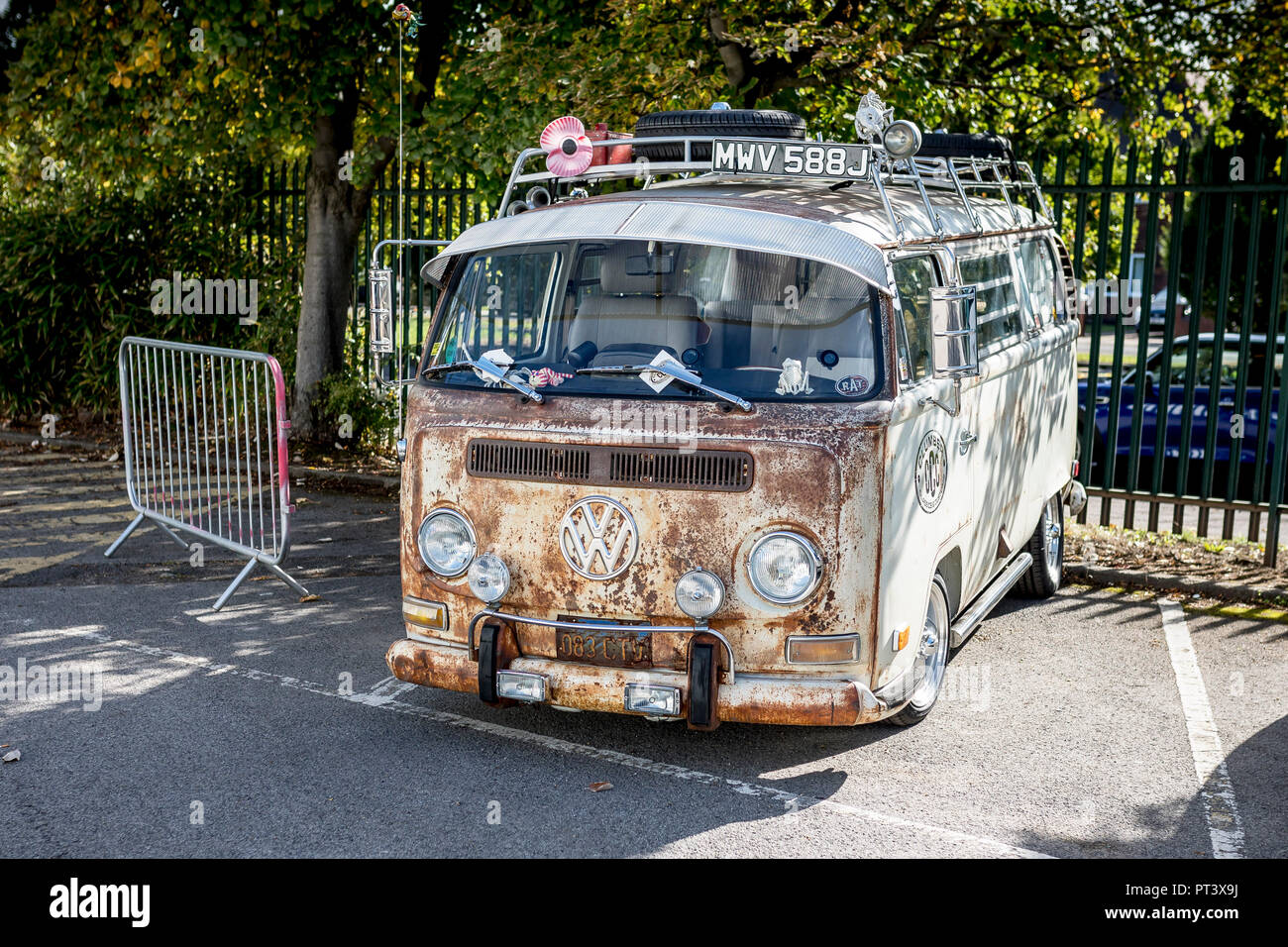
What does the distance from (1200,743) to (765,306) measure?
9.27 ft

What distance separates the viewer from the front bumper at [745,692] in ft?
16.3

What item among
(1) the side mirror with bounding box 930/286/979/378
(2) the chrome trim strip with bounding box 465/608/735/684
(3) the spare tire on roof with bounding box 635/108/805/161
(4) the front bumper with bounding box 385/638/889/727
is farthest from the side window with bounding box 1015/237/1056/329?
(2) the chrome trim strip with bounding box 465/608/735/684

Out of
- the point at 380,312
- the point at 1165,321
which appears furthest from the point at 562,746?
the point at 1165,321

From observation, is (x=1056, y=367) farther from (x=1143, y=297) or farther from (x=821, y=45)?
(x=821, y=45)

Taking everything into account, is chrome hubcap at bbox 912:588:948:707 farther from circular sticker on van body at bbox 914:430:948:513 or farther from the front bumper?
the front bumper

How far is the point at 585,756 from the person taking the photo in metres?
5.50

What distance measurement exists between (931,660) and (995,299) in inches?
78.9

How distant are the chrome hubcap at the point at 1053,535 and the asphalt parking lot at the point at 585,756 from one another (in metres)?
0.43

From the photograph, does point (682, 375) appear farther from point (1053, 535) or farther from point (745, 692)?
point (1053, 535)

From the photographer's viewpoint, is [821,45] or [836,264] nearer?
[836,264]

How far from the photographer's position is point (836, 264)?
5.15m

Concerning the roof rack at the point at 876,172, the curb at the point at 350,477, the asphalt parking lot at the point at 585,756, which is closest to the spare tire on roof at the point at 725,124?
the roof rack at the point at 876,172
